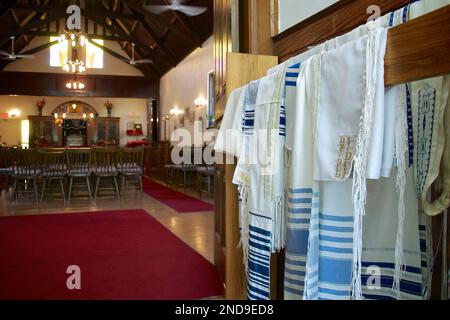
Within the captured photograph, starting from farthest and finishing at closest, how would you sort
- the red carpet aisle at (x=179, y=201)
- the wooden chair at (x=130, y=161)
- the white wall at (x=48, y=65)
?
the white wall at (x=48, y=65)
the wooden chair at (x=130, y=161)
the red carpet aisle at (x=179, y=201)

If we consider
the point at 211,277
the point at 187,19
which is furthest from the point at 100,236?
the point at 187,19

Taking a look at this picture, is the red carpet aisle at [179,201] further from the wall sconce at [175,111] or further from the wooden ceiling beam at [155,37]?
the wooden ceiling beam at [155,37]

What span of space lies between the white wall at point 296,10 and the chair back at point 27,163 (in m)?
5.71

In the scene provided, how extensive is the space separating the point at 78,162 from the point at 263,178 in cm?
648

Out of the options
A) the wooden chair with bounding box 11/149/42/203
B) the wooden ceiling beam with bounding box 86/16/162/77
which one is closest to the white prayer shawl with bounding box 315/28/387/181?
the wooden chair with bounding box 11/149/42/203

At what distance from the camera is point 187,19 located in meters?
9.44

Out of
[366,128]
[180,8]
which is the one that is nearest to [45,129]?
[180,8]

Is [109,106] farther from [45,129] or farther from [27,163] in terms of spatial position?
[27,163]

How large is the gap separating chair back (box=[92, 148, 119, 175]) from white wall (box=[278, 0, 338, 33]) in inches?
212

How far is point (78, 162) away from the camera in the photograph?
6.84 meters

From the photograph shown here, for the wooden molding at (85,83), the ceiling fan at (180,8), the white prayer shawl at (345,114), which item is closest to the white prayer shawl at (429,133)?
the white prayer shawl at (345,114)

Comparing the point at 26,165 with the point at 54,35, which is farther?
the point at 54,35

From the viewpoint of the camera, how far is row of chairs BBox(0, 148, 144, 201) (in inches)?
246

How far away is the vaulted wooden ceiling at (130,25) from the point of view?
31.6 ft
